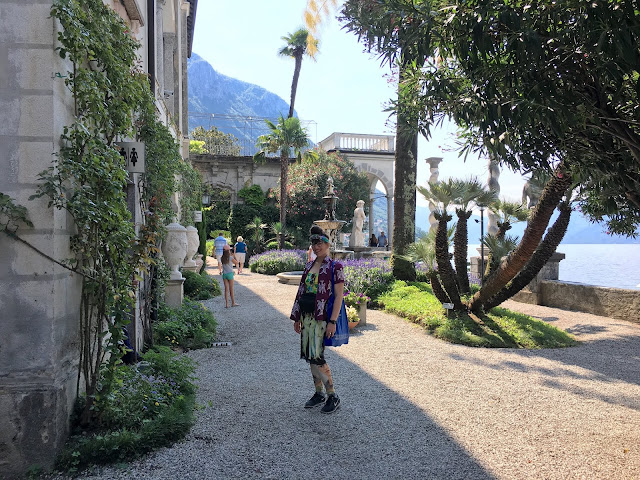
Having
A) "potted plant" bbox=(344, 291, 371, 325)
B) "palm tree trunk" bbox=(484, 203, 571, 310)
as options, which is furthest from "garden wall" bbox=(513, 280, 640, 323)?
"potted plant" bbox=(344, 291, 371, 325)

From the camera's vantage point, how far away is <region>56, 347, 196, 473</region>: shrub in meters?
3.28

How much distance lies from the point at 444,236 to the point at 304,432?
17.6 feet

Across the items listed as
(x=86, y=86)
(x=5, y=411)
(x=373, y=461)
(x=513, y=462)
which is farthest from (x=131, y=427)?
(x=513, y=462)

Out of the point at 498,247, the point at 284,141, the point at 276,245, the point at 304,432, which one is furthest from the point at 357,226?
the point at 304,432

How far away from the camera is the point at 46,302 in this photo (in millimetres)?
3215

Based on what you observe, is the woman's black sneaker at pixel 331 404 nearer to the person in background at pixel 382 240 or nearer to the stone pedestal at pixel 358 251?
the stone pedestal at pixel 358 251

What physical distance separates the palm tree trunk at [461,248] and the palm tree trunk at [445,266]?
326mm

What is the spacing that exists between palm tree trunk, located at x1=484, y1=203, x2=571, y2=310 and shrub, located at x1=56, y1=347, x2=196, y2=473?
596 cm

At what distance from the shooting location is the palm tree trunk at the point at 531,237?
7.02m

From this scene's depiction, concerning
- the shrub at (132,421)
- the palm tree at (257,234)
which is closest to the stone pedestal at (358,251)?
the palm tree at (257,234)

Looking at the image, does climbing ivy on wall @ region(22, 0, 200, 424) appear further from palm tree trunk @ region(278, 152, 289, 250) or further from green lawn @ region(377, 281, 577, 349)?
palm tree trunk @ region(278, 152, 289, 250)

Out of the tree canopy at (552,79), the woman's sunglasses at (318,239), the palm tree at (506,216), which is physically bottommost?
the woman's sunglasses at (318,239)

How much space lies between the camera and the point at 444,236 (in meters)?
8.60

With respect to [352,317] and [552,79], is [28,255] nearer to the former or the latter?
[552,79]
